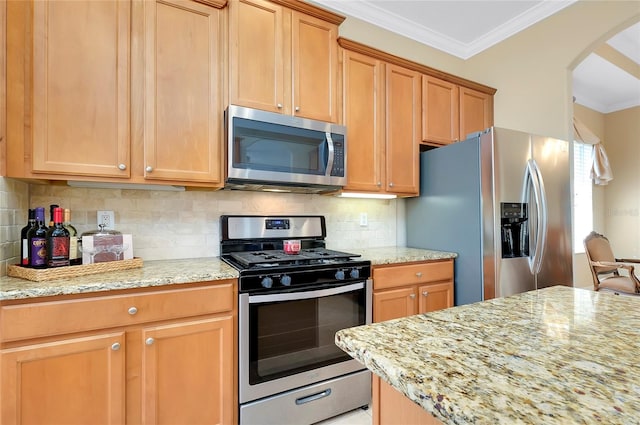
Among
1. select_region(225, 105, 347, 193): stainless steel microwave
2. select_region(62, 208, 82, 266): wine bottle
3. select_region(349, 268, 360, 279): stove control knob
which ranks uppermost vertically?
select_region(225, 105, 347, 193): stainless steel microwave

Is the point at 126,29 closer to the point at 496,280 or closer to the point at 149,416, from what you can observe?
the point at 149,416

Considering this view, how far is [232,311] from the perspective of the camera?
157 centimetres

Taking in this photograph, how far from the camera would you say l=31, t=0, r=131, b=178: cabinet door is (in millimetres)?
1451

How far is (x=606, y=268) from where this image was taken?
3.19 metres

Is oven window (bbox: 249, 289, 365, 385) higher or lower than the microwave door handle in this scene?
lower

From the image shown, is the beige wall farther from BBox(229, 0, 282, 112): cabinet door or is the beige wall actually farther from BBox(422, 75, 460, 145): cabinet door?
BBox(229, 0, 282, 112): cabinet door

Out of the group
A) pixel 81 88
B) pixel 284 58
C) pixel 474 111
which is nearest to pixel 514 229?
pixel 474 111

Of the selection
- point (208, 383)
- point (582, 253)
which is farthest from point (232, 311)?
point (582, 253)

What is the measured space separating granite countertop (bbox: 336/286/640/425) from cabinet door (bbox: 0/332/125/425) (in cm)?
119

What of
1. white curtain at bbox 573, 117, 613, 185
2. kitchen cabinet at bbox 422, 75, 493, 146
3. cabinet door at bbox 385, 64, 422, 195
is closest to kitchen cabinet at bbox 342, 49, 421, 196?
cabinet door at bbox 385, 64, 422, 195

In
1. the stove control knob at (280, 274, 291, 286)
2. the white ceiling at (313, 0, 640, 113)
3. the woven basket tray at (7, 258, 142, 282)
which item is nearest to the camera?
the woven basket tray at (7, 258, 142, 282)

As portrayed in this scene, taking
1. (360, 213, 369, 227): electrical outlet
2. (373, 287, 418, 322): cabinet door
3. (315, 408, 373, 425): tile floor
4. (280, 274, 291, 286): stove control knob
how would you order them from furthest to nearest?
1. (360, 213, 369, 227): electrical outlet
2. (373, 287, 418, 322): cabinet door
3. (315, 408, 373, 425): tile floor
4. (280, 274, 291, 286): stove control knob

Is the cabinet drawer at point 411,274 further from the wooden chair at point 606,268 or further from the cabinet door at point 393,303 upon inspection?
the wooden chair at point 606,268

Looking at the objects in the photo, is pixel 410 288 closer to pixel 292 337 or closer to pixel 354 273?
pixel 354 273
